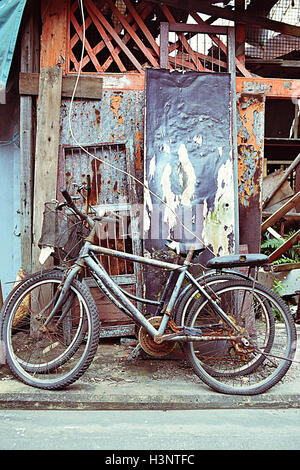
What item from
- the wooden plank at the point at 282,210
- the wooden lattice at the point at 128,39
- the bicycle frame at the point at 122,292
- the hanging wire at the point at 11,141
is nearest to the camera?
the bicycle frame at the point at 122,292

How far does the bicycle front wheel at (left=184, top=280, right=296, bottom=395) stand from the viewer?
334 cm

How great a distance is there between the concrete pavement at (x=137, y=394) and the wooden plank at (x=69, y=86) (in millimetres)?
2965

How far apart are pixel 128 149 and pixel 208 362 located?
93.7 inches

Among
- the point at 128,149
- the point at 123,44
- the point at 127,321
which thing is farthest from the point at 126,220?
the point at 123,44

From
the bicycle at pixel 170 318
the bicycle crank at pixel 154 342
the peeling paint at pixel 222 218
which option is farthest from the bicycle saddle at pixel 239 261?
the peeling paint at pixel 222 218

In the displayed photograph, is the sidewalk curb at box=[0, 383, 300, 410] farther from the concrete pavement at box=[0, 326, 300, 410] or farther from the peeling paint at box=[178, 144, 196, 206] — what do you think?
the peeling paint at box=[178, 144, 196, 206]

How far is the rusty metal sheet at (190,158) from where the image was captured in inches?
166

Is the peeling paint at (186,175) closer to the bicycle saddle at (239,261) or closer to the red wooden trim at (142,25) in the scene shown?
the bicycle saddle at (239,261)

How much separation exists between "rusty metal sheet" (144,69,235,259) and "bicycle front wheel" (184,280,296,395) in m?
0.81

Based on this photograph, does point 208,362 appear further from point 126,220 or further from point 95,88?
point 95,88

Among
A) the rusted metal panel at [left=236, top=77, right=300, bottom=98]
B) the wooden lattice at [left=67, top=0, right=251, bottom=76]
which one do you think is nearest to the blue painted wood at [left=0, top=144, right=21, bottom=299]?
the wooden lattice at [left=67, top=0, right=251, bottom=76]

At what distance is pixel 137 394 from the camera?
3.19 meters

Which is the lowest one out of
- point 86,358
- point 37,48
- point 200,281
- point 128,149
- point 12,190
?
point 86,358

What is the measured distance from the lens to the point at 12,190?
17.6 feet
